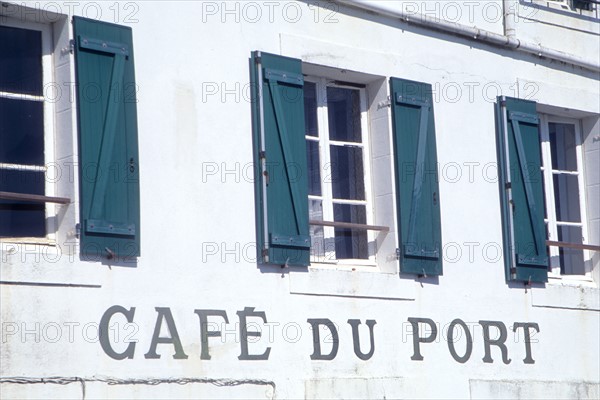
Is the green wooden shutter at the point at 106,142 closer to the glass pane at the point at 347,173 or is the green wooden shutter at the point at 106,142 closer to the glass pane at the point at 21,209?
the glass pane at the point at 21,209

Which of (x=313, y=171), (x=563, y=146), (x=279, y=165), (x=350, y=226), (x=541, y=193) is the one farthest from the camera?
(x=563, y=146)

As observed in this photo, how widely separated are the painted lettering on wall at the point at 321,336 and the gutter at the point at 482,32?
7.75ft

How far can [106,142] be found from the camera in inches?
309

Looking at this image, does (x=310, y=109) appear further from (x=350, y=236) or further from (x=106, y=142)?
(x=106, y=142)

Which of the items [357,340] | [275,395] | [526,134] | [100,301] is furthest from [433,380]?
[100,301]

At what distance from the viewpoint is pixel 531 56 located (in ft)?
36.0

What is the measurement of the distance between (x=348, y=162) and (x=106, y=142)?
2353 millimetres

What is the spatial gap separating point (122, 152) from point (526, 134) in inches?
155

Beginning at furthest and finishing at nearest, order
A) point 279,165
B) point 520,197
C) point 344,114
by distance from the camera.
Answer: point 520,197
point 344,114
point 279,165

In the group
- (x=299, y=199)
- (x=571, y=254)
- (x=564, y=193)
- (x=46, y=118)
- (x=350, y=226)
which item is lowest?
(x=571, y=254)

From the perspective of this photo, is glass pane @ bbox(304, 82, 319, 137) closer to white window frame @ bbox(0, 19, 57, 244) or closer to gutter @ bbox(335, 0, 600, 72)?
gutter @ bbox(335, 0, 600, 72)

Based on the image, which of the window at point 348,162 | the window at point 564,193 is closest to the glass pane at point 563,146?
the window at point 564,193

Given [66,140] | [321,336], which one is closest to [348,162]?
[321,336]

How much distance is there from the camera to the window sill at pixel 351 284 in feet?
29.0
